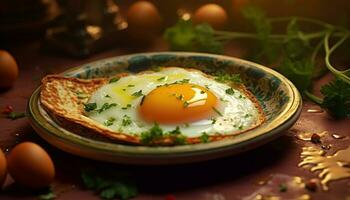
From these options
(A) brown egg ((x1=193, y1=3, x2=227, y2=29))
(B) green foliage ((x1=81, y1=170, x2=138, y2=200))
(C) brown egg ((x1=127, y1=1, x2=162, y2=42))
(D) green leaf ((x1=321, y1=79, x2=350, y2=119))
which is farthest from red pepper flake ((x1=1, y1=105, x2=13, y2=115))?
(D) green leaf ((x1=321, y1=79, x2=350, y2=119))

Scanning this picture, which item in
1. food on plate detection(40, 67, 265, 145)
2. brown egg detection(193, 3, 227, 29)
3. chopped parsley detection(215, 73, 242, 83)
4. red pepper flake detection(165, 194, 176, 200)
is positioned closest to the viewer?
red pepper flake detection(165, 194, 176, 200)

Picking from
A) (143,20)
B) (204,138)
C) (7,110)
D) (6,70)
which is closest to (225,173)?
(204,138)

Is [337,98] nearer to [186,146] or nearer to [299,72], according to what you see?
[299,72]

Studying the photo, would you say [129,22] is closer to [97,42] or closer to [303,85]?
[97,42]

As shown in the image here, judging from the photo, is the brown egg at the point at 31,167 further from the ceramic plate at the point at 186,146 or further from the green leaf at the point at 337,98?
the green leaf at the point at 337,98

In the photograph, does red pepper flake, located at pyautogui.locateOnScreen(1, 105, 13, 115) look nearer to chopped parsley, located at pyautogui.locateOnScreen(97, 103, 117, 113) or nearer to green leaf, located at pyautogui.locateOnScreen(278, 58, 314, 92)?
chopped parsley, located at pyautogui.locateOnScreen(97, 103, 117, 113)

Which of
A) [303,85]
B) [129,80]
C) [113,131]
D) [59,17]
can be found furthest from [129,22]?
[113,131]
